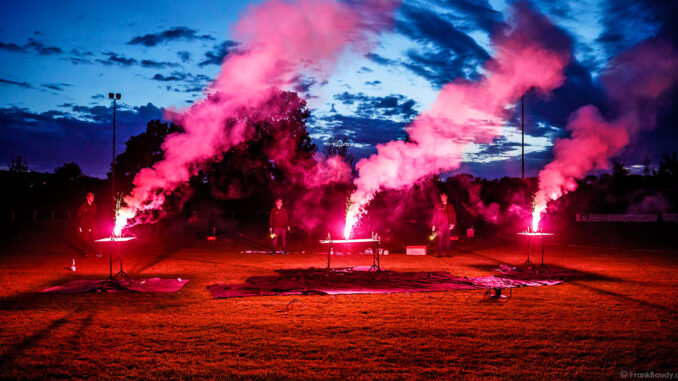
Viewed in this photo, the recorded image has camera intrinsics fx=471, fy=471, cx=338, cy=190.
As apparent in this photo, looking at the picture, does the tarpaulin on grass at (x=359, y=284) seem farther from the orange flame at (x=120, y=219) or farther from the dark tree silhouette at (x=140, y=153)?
the dark tree silhouette at (x=140, y=153)

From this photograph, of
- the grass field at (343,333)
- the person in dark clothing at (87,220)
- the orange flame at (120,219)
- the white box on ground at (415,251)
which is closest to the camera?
the grass field at (343,333)

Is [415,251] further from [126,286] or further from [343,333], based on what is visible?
[343,333]

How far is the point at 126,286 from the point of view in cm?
1112

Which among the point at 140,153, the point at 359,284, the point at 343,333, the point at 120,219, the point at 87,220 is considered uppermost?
A: the point at 140,153

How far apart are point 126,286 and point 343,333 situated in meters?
6.41

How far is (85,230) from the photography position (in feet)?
56.4

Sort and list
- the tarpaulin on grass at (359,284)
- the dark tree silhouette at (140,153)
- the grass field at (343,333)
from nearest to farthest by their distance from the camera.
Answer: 1. the grass field at (343,333)
2. the tarpaulin on grass at (359,284)
3. the dark tree silhouette at (140,153)

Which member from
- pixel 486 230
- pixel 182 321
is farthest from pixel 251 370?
pixel 486 230

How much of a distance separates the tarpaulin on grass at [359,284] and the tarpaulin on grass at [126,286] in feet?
3.36

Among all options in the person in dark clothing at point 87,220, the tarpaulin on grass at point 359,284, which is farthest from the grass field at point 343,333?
the person in dark clothing at point 87,220

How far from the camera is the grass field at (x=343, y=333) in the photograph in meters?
5.70

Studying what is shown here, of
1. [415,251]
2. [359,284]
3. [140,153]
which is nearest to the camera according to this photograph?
[359,284]

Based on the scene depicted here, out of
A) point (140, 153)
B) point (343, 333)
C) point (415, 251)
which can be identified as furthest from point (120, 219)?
point (140, 153)

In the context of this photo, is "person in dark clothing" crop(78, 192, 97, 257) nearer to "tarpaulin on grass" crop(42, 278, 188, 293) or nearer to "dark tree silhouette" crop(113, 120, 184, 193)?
"tarpaulin on grass" crop(42, 278, 188, 293)
